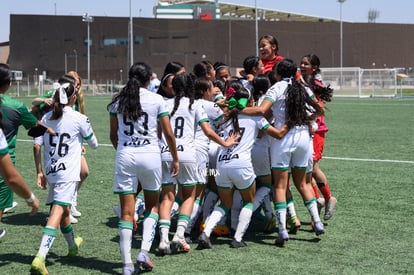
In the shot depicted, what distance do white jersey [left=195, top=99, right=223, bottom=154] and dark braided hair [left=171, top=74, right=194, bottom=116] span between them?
217mm

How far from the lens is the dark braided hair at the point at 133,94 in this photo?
5.59 meters

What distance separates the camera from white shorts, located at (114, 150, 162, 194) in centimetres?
559

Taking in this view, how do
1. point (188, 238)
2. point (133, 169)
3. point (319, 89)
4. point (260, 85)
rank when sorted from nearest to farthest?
point (133, 169), point (188, 238), point (260, 85), point (319, 89)

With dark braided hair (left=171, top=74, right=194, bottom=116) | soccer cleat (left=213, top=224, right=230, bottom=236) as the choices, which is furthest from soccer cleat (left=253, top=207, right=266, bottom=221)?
dark braided hair (left=171, top=74, right=194, bottom=116)

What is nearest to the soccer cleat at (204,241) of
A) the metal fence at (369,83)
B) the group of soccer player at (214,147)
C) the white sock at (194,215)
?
the group of soccer player at (214,147)

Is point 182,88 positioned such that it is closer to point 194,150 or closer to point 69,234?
point 194,150

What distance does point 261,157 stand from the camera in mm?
7184

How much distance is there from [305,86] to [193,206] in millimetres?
1930

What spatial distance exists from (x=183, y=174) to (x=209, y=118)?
29.7 inches

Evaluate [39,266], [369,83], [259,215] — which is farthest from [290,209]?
[369,83]

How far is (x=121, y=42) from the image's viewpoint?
81312mm

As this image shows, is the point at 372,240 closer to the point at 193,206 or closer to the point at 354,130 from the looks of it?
the point at 193,206

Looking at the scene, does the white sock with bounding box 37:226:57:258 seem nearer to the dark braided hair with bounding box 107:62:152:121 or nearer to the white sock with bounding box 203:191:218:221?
the dark braided hair with bounding box 107:62:152:121

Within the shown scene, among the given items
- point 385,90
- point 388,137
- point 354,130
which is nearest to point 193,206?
point 388,137
